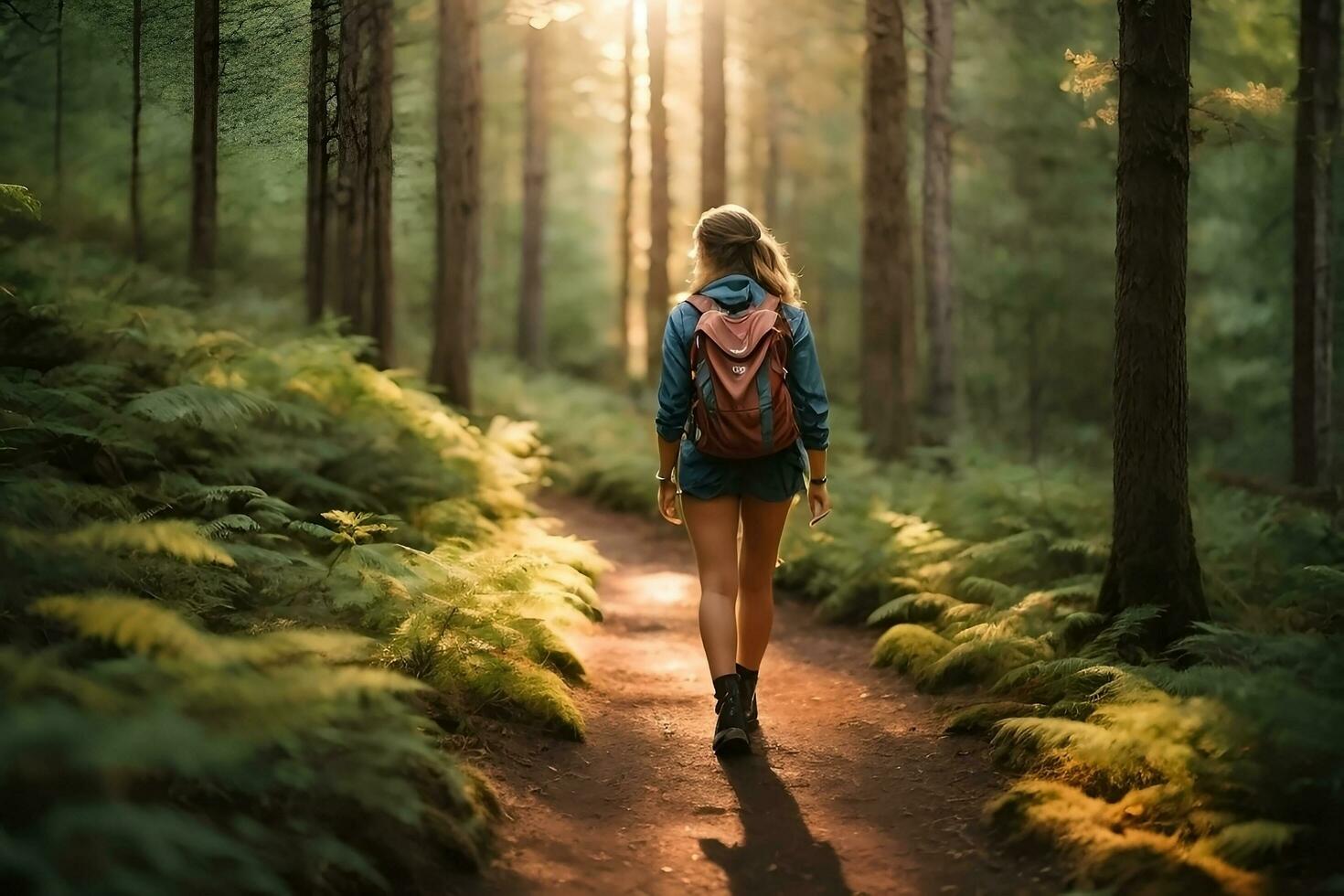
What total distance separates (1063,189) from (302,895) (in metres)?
21.6

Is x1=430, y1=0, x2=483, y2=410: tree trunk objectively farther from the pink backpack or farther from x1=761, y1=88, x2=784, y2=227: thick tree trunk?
x1=761, y1=88, x2=784, y2=227: thick tree trunk

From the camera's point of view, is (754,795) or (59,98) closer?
(754,795)

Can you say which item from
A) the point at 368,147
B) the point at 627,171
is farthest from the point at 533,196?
the point at 368,147

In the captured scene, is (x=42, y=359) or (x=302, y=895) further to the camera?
(x=42, y=359)

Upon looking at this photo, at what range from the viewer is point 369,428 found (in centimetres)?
868

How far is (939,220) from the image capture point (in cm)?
1603

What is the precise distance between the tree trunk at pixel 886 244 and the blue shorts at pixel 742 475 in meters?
7.89

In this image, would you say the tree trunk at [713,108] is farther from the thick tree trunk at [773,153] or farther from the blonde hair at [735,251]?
the thick tree trunk at [773,153]

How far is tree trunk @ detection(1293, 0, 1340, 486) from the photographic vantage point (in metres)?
11.0

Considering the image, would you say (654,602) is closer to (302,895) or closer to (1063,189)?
(302,895)

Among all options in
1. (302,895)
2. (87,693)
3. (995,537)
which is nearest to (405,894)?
(302,895)

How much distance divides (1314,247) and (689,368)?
9.21 meters

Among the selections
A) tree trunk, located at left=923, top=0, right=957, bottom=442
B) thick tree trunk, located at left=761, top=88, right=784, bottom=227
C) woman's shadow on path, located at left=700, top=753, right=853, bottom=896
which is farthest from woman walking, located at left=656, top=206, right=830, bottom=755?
thick tree trunk, located at left=761, top=88, right=784, bottom=227

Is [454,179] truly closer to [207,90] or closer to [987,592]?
[207,90]
